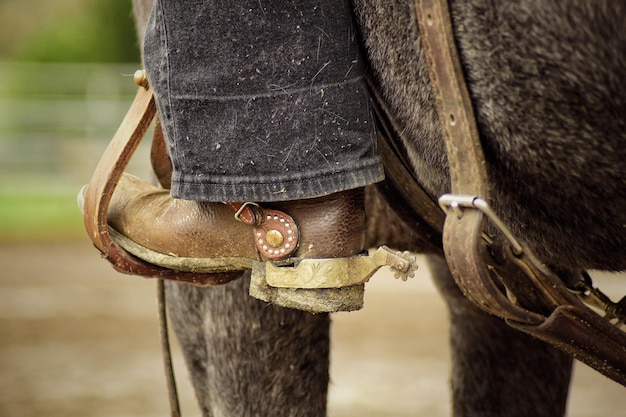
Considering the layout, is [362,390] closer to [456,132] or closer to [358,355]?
[358,355]

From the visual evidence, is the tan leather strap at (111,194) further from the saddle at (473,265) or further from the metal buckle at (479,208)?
the metal buckle at (479,208)

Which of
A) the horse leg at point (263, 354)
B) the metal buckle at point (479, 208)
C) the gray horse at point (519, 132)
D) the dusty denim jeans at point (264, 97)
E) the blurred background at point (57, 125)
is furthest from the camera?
the blurred background at point (57, 125)

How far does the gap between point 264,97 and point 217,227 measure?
0.31 metres

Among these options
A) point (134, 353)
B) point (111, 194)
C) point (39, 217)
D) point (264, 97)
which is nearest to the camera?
point (264, 97)

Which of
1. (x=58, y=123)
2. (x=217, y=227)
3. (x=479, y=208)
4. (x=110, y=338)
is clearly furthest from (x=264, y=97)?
(x=58, y=123)

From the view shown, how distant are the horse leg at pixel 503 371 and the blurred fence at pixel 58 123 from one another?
10.3 metres

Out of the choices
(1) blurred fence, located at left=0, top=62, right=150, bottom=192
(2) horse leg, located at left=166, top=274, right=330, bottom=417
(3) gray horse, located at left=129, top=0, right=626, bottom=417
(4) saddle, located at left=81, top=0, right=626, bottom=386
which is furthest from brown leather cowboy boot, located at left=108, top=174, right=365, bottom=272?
(1) blurred fence, located at left=0, top=62, right=150, bottom=192

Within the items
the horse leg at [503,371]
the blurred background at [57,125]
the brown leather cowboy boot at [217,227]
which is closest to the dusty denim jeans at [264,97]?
the brown leather cowboy boot at [217,227]

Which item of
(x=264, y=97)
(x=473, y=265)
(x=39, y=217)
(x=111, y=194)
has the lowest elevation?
(x=473, y=265)

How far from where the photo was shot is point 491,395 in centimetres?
279

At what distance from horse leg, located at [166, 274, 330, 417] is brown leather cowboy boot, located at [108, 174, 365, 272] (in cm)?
38

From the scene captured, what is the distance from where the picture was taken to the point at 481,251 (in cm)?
151

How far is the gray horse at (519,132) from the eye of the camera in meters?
1.36

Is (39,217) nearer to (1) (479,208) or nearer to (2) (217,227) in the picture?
(2) (217,227)
